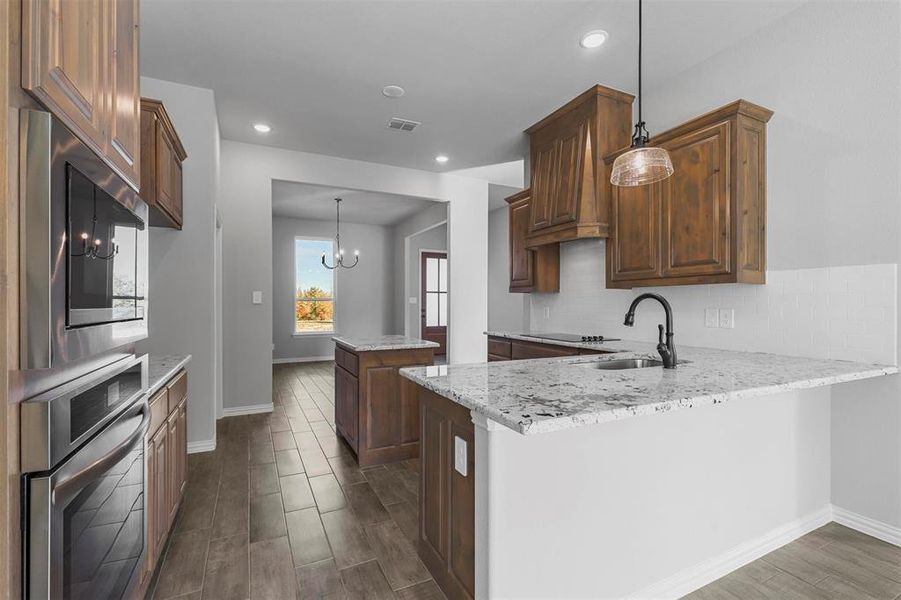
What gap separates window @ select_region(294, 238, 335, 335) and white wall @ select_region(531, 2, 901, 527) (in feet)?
23.8

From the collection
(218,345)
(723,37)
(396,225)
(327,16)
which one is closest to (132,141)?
(327,16)

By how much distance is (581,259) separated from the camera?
397cm

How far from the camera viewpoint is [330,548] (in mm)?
2076

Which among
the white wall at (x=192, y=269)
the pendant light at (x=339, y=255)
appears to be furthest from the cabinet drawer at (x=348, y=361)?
the pendant light at (x=339, y=255)

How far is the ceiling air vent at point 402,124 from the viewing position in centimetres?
402

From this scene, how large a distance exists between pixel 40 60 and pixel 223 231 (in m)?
4.04

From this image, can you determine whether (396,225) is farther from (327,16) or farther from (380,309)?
(327,16)

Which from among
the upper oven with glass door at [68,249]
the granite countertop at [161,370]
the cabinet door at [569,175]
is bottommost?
the granite countertop at [161,370]

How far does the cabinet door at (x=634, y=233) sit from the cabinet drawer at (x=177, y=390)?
2.91m

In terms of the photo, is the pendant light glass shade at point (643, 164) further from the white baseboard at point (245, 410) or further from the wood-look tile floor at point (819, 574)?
the white baseboard at point (245, 410)

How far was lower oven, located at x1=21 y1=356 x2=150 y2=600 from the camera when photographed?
0.79 metres

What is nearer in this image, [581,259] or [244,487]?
[244,487]

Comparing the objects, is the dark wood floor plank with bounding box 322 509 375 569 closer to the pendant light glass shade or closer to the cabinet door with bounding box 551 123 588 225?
the pendant light glass shade

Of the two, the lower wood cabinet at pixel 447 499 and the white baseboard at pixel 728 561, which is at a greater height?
the lower wood cabinet at pixel 447 499
